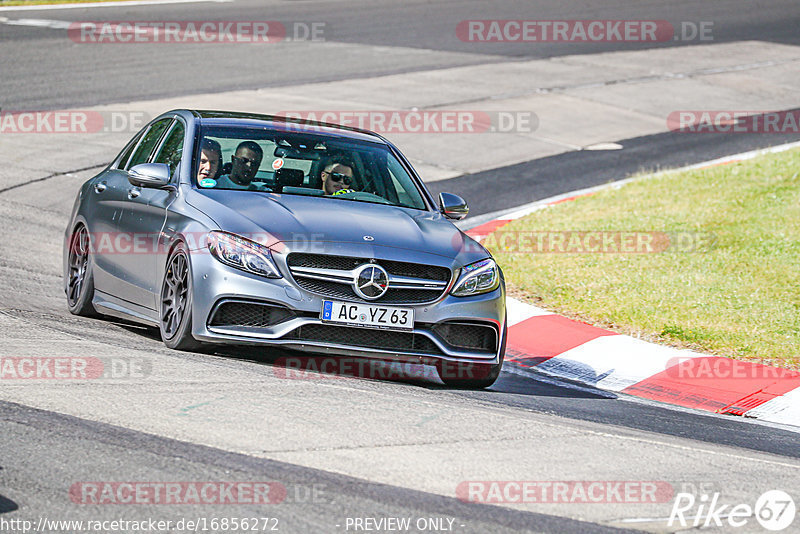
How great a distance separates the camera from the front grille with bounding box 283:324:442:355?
7035 millimetres

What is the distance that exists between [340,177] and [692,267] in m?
4.72

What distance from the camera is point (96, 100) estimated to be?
62.9 feet

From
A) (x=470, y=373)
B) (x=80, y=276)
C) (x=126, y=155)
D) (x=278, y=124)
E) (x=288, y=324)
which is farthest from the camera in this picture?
(x=126, y=155)

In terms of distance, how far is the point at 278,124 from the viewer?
8.70 meters

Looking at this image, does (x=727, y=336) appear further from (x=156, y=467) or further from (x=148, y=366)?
(x=156, y=467)

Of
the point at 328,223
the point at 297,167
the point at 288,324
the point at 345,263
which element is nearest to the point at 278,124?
the point at 297,167

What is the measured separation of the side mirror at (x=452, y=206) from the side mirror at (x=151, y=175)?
192 centimetres

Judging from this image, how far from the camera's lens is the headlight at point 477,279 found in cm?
745

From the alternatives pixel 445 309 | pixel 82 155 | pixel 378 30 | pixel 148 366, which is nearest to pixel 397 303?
pixel 445 309

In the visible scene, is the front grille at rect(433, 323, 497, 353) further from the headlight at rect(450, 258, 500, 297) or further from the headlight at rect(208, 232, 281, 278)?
the headlight at rect(208, 232, 281, 278)

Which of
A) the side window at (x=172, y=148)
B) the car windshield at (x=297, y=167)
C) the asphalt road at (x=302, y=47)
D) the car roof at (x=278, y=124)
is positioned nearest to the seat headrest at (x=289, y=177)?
the car windshield at (x=297, y=167)

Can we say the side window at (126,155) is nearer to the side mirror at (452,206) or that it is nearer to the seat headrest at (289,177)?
the seat headrest at (289,177)

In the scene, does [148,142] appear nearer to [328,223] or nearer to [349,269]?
[328,223]

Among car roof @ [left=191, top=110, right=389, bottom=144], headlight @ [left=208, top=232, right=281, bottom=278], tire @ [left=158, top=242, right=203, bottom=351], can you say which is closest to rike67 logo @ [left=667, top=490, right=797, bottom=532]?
headlight @ [left=208, top=232, right=281, bottom=278]
